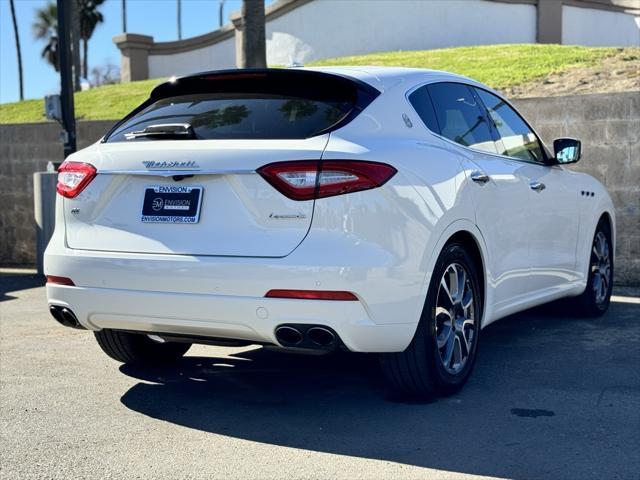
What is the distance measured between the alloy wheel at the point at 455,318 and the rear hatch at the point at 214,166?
3.46 feet

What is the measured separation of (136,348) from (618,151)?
230 inches

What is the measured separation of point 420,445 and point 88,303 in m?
1.80

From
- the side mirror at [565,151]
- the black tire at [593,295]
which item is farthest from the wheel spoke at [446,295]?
the black tire at [593,295]

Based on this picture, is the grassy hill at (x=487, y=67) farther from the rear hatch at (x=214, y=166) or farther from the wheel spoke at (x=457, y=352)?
the rear hatch at (x=214, y=166)

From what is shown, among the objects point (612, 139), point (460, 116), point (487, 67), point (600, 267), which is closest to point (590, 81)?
point (612, 139)

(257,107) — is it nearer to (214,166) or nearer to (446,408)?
(214,166)

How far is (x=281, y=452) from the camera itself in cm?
429

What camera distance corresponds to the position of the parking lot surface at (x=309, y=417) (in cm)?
411

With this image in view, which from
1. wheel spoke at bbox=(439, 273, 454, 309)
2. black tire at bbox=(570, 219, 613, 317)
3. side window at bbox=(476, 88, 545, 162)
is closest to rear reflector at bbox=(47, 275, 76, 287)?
wheel spoke at bbox=(439, 273, 454, 309)

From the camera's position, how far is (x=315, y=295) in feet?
14.2

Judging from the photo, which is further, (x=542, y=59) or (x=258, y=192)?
(x=542, y=59)

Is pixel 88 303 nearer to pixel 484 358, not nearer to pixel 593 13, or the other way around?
pixel 484 358

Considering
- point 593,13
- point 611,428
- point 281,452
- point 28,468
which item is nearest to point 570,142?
point 611,428

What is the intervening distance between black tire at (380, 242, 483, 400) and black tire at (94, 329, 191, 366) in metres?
1.59
